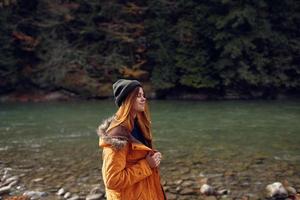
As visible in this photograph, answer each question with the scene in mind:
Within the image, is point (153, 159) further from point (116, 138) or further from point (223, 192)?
point (223, 192)

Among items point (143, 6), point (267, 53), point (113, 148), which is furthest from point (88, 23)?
point (113, 148)

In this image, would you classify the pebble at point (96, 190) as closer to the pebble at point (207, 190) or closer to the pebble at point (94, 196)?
the pebble at point (94, 196)

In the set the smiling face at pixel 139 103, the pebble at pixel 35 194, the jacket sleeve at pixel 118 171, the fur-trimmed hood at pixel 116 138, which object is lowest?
the pebble at pixel 35 194

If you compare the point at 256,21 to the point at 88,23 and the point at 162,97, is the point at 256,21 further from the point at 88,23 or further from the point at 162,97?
the point at 88,23

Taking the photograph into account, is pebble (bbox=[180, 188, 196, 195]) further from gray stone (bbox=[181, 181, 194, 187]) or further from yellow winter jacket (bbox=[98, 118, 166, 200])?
yellow winter jacket (bbox=[98, 118, 166, 200])

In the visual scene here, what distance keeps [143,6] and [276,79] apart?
7.90 meters

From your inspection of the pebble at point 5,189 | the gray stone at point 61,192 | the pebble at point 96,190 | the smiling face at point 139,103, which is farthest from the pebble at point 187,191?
the smiling face at point 139,103

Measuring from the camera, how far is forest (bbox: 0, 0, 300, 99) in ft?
64.1

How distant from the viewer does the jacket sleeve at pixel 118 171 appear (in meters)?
2.34

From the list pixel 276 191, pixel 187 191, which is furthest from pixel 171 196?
pixel 276 191

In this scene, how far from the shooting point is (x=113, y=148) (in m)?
2.33

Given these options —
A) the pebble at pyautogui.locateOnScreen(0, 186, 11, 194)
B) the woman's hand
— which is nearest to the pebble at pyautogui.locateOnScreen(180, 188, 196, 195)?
the pebble at pyautogui.locateOnScreen(0, 186, 11, 194)

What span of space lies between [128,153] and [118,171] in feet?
0.48

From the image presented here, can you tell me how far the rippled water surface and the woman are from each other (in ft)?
10.0
